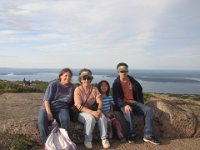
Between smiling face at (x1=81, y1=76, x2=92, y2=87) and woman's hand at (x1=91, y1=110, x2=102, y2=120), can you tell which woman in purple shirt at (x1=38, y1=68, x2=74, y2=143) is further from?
woman's hand at (x1=91, y1=110, x2=102, y2=120)

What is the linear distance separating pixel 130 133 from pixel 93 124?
0.97 meters

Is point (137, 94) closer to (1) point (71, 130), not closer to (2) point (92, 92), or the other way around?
(2) point (92, 92)

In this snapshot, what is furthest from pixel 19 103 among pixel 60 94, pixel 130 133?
pixel 130 133

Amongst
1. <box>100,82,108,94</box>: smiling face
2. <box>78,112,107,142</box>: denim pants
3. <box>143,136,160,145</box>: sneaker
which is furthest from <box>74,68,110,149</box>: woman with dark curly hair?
<box>143,136,160,145</box>: sneaker

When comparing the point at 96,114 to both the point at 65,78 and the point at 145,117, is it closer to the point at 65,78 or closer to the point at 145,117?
the point at 65,78

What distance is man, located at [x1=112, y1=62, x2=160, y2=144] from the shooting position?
296 inches

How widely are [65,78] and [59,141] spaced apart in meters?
1.47

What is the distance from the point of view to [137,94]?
8031 mm

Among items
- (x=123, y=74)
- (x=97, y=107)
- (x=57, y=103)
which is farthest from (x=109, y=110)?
(x=57, y=103)

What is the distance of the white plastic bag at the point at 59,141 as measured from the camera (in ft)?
20.3

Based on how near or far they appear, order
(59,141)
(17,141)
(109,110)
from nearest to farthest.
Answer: (59,141)
(17,141)
(109,110)

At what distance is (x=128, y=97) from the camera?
801cm

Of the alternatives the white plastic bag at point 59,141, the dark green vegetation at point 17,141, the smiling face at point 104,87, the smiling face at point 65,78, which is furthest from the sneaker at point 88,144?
the smiling face at point 104,87

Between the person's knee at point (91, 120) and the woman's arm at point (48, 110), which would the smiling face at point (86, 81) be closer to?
the person's knee at point (91, 120)
